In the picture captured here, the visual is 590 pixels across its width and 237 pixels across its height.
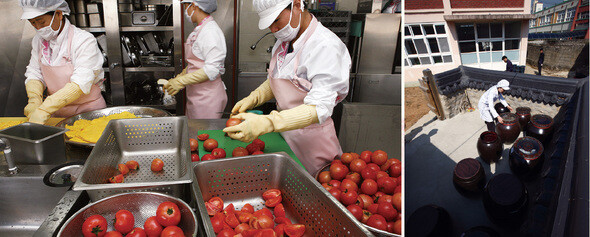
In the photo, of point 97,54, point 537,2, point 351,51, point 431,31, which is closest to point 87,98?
point 97,54

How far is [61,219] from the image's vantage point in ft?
4.35

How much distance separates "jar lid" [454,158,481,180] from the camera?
3.62ft

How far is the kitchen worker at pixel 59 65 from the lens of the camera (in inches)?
112

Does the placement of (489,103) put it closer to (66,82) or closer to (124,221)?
(124,221)

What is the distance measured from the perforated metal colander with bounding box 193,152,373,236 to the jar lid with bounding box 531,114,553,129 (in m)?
0.84

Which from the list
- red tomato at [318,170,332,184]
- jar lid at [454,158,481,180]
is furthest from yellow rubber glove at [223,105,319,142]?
jar lid at [454,158,481,180]

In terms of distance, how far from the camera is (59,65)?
10.3 feet

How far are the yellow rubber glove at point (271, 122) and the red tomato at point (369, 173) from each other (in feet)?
1.54

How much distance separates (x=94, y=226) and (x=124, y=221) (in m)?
0.10

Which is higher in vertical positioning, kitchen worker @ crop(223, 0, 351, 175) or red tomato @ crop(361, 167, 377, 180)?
kitchen worker @ crop(223, 0, 351, 175)

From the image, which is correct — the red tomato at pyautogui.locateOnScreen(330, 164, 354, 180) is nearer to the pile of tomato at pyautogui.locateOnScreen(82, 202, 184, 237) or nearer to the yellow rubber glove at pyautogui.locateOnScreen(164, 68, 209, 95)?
the pile of tomato at pyautogui.locateOnScreen(82, 202, 184, 237)

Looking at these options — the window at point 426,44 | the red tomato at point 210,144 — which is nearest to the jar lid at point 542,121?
the window at point 426,44

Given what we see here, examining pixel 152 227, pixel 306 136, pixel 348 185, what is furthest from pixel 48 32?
pixel 348 185

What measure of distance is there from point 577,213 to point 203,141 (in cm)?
215
